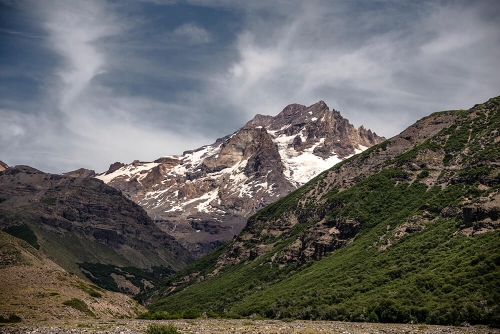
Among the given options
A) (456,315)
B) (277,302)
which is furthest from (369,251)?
(456,315)

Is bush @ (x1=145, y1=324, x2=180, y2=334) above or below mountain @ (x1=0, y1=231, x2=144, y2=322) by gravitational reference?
below

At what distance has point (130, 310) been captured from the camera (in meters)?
141

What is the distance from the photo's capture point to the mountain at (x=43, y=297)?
327 ft

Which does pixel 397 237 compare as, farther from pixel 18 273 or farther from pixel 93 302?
pixel 18 273

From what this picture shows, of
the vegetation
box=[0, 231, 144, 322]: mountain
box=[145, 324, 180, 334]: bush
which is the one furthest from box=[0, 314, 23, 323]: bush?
box=[145, 324, 180, 334]: bush

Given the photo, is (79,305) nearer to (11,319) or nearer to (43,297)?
(43,297)

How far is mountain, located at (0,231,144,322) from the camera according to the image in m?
99.7

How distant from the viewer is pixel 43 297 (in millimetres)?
110250

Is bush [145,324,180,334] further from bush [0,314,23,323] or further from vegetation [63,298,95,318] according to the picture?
vegetation [63,298,95,318]

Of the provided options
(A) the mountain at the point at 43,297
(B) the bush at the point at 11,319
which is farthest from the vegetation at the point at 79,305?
(B) the bush at the point at 11,319

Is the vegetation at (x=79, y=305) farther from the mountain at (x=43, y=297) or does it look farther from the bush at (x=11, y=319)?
the bush at (x=11, y=319)

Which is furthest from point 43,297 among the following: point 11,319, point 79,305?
point 11,319

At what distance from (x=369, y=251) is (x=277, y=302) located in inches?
1443

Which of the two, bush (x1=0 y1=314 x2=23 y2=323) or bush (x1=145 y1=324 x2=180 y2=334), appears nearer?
bush (x1=145 y1=324 x2=180 y2=334)
